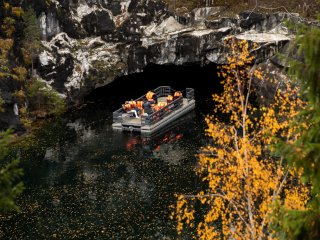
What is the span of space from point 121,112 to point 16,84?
12.3 metres

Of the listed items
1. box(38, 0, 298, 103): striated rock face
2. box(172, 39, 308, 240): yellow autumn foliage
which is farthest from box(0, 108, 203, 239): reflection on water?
box(38, 0, 298, 103): striated rock face

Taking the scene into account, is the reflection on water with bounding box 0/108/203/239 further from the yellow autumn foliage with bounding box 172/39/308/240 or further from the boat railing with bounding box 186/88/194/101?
the boat railing with bounding box 186/88/194/101

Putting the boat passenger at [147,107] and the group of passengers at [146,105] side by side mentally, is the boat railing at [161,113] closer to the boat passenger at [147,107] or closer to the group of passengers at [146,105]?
the group of passengers at [146,105]

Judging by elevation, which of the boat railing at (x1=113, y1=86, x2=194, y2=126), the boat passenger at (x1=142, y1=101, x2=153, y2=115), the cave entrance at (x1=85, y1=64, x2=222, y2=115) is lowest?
the cave entrance at (x1=85, y1=64, x2=222, y2=115)

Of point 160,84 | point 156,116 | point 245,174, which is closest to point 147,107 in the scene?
point 156,116

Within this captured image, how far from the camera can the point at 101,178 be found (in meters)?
42.6

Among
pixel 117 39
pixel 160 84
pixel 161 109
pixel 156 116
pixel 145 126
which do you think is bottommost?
pixel 160 84

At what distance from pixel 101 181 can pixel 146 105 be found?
18935 mm

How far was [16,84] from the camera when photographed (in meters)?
56.6

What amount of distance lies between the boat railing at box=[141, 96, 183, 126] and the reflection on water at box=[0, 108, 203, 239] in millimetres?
1965

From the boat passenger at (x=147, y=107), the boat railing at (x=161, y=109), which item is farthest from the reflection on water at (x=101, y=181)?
the boat passenger at (x=147, y=107)

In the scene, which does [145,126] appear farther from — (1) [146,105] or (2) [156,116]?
(1) [146,105]

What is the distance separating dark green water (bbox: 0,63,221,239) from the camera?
3447 cm

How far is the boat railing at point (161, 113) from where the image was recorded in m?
55.8
